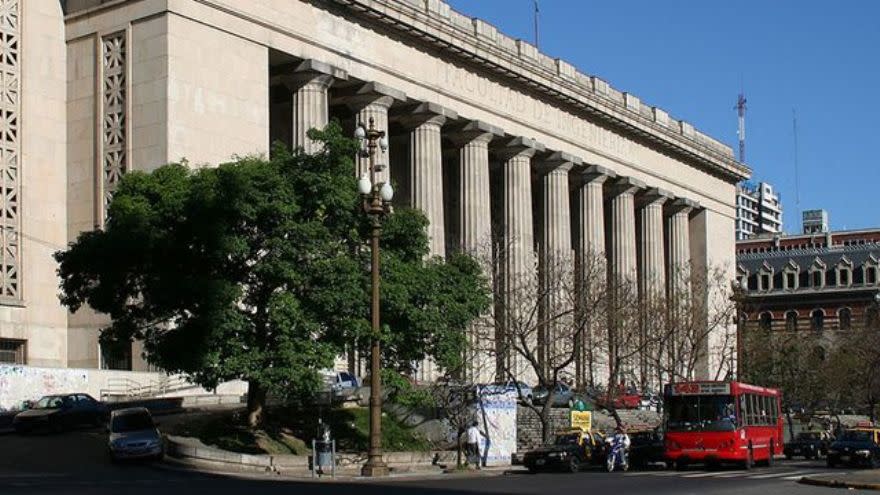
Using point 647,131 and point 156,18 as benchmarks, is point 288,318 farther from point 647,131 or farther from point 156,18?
point 647,131

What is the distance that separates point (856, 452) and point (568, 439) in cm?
1199

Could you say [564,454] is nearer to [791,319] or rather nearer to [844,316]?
[844,316]

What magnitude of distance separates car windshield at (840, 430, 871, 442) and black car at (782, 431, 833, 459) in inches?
567

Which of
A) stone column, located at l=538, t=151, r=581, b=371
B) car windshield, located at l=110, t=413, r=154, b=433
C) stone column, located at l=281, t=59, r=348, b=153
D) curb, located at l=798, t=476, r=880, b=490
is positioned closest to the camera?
curb, located at l=798, t=476, r=880, b=490

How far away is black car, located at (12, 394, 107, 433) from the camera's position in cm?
5081

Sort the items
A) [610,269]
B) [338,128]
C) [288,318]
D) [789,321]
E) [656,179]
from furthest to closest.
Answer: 1. [789,321]
2. [656,179]
3. [610,269]
4. [338,128]
5. [288,318]

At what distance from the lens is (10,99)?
62.9m

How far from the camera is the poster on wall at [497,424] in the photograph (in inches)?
2073

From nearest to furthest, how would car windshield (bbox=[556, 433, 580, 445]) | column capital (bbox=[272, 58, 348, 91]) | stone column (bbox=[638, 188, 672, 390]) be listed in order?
1. car windshield (bbox=[556, 433, 580, 445])
2. column capital (bbox=[272, 58, 348, 91])
3. stone column (bbox=[638, 188, 672, 390])

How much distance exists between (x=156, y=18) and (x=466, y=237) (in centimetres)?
2602

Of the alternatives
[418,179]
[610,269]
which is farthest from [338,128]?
[610,269]

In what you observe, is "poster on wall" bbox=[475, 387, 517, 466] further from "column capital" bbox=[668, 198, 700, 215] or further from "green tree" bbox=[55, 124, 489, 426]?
"column capital" bbox=[668, 198, 700, 215]

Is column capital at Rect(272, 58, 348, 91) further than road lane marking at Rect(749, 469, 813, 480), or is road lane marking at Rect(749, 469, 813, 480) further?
column capital at Rect(272, 58, 348, 91)

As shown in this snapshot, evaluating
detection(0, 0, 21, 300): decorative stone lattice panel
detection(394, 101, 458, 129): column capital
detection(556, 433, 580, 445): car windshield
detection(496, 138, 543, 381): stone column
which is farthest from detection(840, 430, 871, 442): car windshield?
detection(0, 0, 21, 300): decorative stone lattice panel
